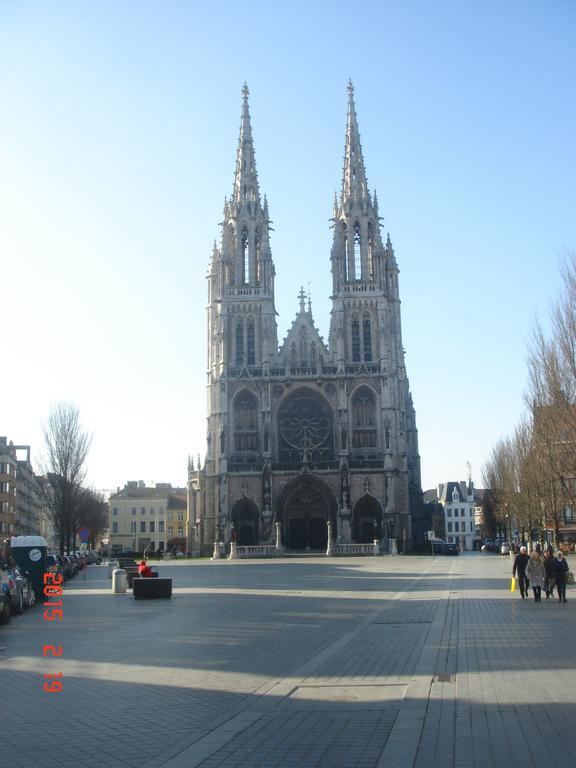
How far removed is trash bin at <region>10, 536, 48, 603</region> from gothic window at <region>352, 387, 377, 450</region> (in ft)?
159

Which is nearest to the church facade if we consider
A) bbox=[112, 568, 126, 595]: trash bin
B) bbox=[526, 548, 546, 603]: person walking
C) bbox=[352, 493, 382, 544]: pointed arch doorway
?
bbox=[352, 493, 382, 544]: pointed arch doorway

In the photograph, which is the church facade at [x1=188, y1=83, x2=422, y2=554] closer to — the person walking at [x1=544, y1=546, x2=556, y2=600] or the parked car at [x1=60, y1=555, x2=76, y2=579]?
the parked car at [x1=60, y1=555, x2=76, y2=579]

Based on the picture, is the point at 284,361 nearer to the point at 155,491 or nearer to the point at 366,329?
the point at 366,329

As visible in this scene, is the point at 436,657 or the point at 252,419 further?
the point at 252,419

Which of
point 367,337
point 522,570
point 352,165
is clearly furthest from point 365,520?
point 522,570

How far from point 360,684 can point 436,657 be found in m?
2.56

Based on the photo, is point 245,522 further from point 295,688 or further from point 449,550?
point 295,688

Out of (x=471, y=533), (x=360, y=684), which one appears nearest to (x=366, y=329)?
(x=360, y=684)

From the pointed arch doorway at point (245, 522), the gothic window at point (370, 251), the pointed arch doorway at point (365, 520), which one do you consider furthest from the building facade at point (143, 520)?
the gothic window at point (370, 251)

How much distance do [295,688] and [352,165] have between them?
75.9 m

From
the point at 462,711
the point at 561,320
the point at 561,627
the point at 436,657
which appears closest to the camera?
the point at 462,711

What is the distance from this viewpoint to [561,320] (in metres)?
27.7

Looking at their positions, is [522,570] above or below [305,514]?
below

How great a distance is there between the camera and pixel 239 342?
7756 centimetres
